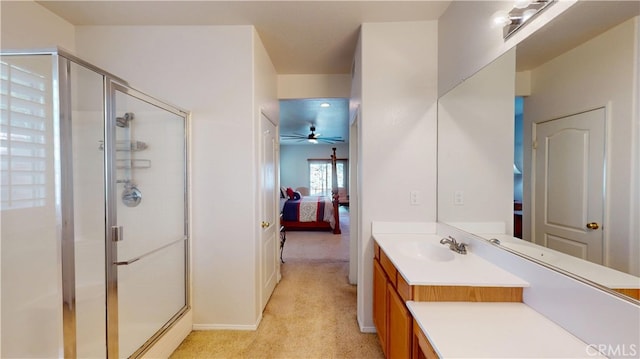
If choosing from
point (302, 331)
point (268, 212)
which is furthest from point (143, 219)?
point (302, 331)

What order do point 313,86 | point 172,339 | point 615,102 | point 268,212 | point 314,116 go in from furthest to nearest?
point 314,116 → point 313,86 → point 268,212 → point 172,339 → point 615,102

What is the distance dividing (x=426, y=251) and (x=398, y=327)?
661mm

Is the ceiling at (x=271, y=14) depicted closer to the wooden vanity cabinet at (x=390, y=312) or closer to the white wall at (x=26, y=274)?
the white wall at (x=26, y=274)

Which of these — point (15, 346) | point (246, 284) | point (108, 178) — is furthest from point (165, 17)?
point (15, 346)

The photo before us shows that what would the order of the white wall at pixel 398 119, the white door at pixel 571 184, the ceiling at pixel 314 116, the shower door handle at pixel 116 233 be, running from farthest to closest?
1. the ceiling at pixel 314 116
2. the white wall at pixel 398 119
3. the shower door handle at pixel 116 233
4. the white door at pixel 571 184

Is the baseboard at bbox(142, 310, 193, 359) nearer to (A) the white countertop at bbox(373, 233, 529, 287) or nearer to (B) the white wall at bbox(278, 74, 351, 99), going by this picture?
(A) the white countertop at bbox(373, 233, 529, 287)

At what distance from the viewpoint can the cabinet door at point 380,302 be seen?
1609mm

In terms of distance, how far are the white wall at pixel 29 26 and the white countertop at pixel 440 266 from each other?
2.79 m

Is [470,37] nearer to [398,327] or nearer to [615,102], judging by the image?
[615,102]

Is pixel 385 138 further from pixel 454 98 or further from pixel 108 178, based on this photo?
pixel 108 178

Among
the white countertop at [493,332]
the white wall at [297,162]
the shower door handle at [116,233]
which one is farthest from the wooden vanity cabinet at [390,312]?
the white wall at [297,162]

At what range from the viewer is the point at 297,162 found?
9.54m

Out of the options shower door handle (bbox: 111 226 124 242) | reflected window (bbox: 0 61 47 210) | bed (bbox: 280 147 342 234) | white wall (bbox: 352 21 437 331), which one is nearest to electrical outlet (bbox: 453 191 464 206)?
white wall (bbox: 352 21 437 331)

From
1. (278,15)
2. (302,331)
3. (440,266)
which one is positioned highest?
(278,15)
